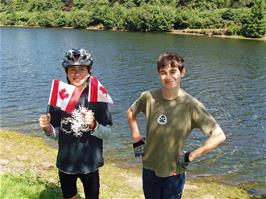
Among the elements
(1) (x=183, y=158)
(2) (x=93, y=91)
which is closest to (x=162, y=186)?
(1) (x=183, y=158)

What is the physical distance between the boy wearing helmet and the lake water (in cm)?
33

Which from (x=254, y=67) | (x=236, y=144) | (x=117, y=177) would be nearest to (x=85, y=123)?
(x=117, y=177)

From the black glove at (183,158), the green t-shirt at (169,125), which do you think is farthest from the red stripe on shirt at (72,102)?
the black glove at (183,158)

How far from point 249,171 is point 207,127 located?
11401 millimetres

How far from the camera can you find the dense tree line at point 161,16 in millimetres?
104019

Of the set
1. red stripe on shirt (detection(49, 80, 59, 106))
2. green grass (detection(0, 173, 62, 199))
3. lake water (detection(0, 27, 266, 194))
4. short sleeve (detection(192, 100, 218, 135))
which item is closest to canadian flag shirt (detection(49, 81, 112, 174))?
red stripe on shirt (detection(49, 80, 59, 106))

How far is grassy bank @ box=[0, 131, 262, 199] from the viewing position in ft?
25.8

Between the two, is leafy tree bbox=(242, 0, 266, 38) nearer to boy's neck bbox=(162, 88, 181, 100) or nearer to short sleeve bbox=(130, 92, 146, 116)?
short sleeve bbox=(130, 92, 146, 116)

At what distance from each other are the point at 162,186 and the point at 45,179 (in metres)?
5.22

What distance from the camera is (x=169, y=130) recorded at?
5.69m

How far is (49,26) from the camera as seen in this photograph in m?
144

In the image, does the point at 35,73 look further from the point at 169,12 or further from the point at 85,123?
the point at 169,12

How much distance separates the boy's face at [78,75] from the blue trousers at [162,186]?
1.64 meters

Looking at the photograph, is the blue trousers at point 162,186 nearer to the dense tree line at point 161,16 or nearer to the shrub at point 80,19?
the dense tree line at point 161,16
